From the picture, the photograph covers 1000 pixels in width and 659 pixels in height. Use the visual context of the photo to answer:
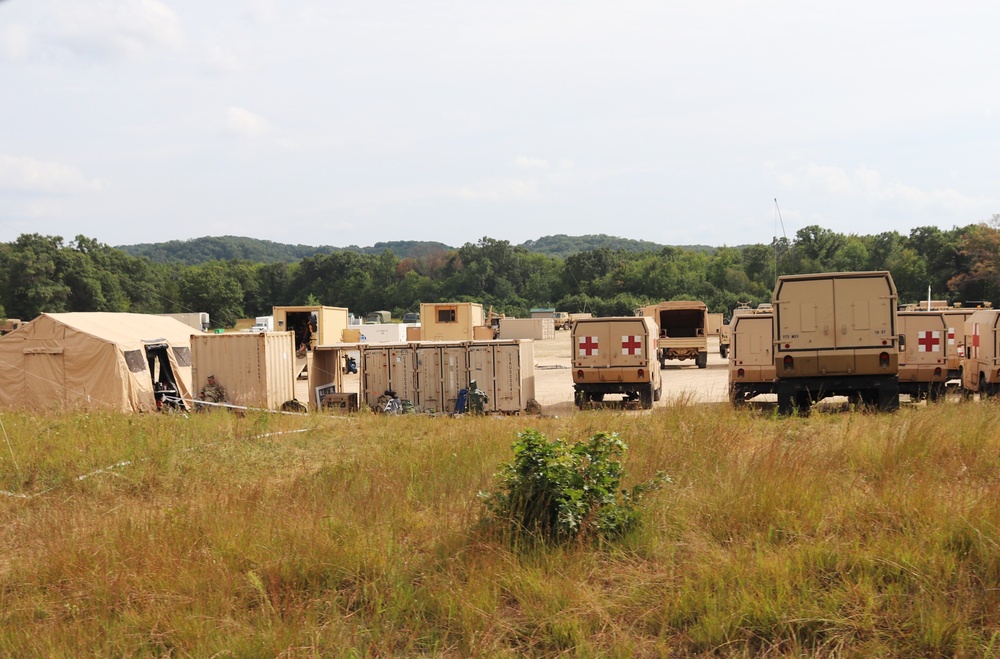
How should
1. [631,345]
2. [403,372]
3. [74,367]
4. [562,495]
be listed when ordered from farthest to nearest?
[74,367] < [631,345] < [403,372] < [562,495]

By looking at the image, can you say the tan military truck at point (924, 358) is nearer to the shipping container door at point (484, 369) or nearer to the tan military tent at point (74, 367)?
the shipping container door at point (484, 369)

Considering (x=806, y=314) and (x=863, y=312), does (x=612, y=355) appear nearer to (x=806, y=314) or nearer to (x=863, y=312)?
(x=806, y=314)

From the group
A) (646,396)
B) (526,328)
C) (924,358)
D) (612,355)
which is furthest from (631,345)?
(526,328)

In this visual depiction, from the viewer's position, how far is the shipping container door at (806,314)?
1506 centimetres

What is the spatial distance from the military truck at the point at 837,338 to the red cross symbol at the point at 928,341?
11.8ft

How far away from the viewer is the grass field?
5.13 m

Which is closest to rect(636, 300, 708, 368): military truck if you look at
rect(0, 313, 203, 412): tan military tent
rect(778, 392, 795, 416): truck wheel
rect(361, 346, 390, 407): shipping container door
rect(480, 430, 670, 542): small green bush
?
rect(361, 346, 390, 407): shipping container door

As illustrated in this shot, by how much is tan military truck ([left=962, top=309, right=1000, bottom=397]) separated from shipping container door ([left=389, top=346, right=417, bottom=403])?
477 inches

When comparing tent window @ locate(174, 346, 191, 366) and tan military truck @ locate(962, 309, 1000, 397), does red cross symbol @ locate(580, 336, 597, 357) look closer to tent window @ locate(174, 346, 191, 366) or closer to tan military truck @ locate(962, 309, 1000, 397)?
tan military truck @ locate(962, 309, 1000, 397)

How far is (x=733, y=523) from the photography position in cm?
667

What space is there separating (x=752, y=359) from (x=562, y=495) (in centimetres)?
1371

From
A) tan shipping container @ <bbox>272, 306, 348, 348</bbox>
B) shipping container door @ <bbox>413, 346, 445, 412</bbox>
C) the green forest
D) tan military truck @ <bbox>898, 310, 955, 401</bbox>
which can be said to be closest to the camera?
tan military truck @ <bbox>898, 310, 955, 401</bbox>

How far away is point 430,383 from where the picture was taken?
19.8m

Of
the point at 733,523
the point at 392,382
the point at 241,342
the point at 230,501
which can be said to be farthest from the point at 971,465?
the point at 241,342
